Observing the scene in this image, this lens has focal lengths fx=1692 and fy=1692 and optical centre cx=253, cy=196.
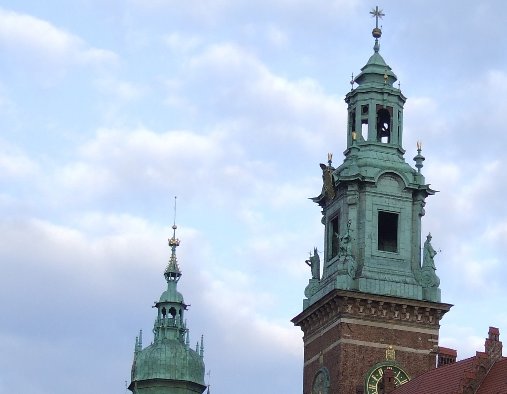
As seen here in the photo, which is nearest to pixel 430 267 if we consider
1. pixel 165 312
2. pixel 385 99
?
pixel 385 99

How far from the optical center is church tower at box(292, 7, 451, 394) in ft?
279

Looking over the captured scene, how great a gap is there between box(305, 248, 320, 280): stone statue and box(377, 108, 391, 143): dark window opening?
723 centimetres

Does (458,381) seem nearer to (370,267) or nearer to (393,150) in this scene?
(370,267)

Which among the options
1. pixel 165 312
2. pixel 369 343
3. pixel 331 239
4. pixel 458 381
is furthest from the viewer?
pixel 165 312

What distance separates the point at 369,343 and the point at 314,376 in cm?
414

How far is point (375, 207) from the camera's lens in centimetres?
8850

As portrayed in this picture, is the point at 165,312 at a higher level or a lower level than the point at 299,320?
higher

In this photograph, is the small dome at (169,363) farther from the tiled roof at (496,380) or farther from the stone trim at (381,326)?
the tiled roof at (496,380)

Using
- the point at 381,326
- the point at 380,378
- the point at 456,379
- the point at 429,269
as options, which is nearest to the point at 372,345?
the point at 381,326

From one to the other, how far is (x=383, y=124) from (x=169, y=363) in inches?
1407

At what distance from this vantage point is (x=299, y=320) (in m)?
89.8

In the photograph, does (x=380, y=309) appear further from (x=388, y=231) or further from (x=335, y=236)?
(x=335, y=236)

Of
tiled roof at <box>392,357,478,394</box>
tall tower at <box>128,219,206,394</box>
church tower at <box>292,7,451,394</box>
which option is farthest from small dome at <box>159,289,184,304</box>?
tiled roof at <box>392,357,478,394</box>

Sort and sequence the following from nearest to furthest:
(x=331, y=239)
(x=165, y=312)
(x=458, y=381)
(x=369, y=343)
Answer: (x=458, y=381), (x=369, y=343), (x=331, y=239), (x=165, y=312)
